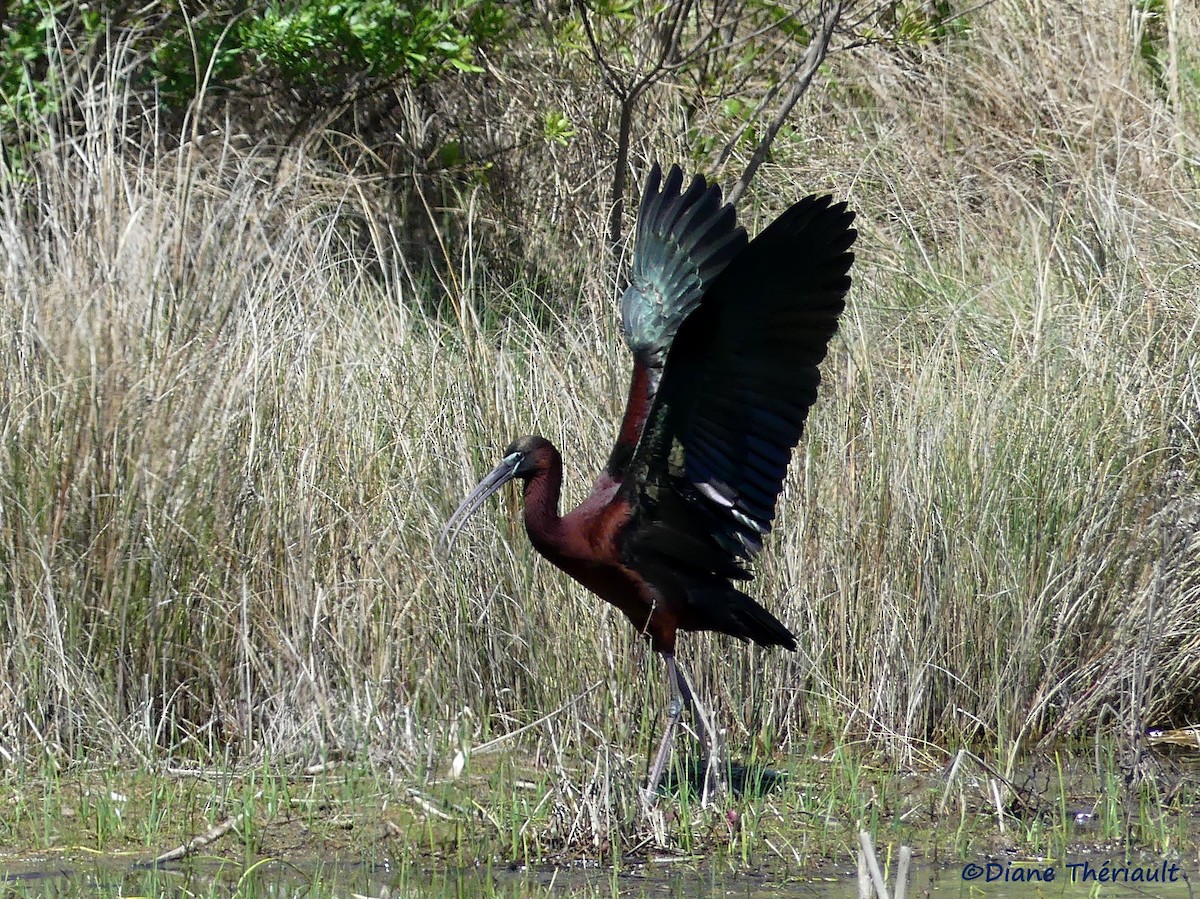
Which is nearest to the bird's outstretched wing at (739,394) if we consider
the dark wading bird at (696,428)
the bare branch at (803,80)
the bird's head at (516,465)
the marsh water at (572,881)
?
the dark wading bird at (696,428)

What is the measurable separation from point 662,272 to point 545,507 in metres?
0.73

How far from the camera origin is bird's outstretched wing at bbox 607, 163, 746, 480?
14.9ft

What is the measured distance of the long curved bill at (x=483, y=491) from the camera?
460 cm

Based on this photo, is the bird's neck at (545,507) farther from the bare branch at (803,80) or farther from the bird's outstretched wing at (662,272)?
the bare branch at (803,80)

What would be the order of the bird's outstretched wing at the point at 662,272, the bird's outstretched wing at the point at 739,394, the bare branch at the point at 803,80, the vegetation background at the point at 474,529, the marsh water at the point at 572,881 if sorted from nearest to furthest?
1. the marsh water at the point at 572,881
2. the bird's outstretched wing at the point at 739,394
3. the bird's outstretched wing at the point at 662,272
4. the vegetation background at the point at 474,529
5. the bare branch at the point at 803,80

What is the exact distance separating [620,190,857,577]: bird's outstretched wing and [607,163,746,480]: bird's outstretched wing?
0.49 feet

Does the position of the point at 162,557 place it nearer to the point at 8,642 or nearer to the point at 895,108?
the point at 8,642

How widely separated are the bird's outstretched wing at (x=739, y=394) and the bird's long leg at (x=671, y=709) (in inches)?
11.8

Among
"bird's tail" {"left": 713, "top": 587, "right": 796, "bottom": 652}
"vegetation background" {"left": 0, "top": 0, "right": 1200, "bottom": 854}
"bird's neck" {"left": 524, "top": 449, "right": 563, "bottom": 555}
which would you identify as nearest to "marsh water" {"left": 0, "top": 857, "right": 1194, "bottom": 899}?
"vegetation background" {"left": 0, "top": 0, "right": 1200, "bottom": 854}

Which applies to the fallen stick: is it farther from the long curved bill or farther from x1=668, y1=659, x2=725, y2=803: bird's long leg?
→ x1=668, y1=659, x2=725, y2=803: bird's long leg

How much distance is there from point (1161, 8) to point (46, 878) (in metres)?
8.11

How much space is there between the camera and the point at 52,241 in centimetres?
572

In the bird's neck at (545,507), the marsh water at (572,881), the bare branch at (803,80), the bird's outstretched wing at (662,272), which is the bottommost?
the marsh water at (572,881)

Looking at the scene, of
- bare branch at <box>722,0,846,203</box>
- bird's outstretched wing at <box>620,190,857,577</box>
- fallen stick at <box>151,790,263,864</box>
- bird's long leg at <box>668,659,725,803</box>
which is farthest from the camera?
bare branch at <box>722,0,846,203</box>
